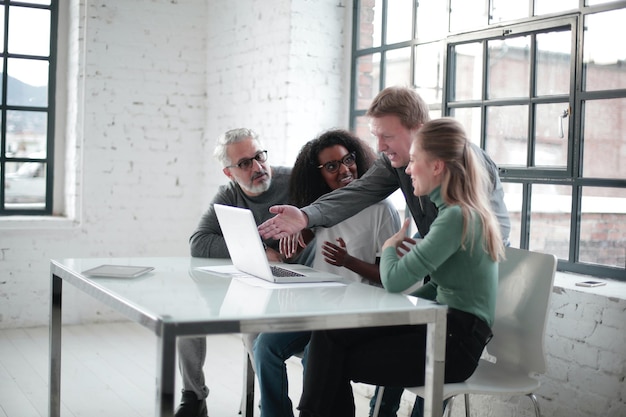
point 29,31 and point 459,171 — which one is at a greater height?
point 29,31

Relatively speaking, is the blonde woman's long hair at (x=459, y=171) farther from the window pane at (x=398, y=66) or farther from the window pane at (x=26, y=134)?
the window pane at (x=26, y=134)

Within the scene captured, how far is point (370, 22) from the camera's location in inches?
185

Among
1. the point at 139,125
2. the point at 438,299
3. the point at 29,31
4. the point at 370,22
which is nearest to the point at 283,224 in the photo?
the point at 438,299

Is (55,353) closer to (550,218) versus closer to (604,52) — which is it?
(550,218)

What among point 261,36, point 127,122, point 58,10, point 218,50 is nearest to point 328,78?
point 261,36

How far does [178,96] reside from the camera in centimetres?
573

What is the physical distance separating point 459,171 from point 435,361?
0.57m

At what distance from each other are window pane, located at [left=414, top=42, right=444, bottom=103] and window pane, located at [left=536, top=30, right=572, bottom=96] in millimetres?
679

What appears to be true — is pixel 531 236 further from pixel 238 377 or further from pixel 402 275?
pixel 238 377

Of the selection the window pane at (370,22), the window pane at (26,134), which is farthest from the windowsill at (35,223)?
the window pane at (370,22)

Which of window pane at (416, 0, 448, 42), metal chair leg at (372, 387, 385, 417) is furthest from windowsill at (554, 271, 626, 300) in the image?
window pane at (416, 0, 448, 42)

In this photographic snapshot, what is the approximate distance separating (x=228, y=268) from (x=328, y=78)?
7.13 ft

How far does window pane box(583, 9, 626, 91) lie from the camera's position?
10.1ft

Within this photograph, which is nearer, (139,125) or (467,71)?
(467,71)
